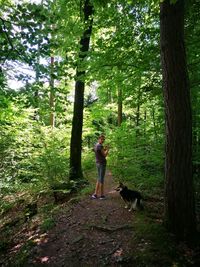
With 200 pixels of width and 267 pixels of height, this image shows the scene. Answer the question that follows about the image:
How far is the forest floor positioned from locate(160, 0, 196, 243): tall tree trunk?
545 mm

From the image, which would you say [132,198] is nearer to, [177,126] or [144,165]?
[177,126]

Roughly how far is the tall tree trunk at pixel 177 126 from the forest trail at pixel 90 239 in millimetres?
1155

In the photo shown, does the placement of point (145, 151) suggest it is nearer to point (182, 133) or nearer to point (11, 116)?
point (182, 133)

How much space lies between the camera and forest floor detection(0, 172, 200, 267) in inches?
Answer: 209

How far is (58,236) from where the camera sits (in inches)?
264

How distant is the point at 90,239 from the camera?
6.26 metres

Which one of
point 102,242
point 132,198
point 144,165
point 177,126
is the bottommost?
point 102,242

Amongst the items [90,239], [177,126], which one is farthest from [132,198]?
[177,126]

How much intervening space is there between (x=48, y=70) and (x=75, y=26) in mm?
4823

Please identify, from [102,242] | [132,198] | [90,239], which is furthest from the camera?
[132,198]

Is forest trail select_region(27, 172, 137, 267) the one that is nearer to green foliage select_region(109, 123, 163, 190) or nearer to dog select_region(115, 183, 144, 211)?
dog select_region(115, 183, 144, 211)

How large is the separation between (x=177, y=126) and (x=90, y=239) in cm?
296

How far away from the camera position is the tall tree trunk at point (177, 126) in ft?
18.7

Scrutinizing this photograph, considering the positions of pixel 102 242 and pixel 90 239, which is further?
pixel 90 239
